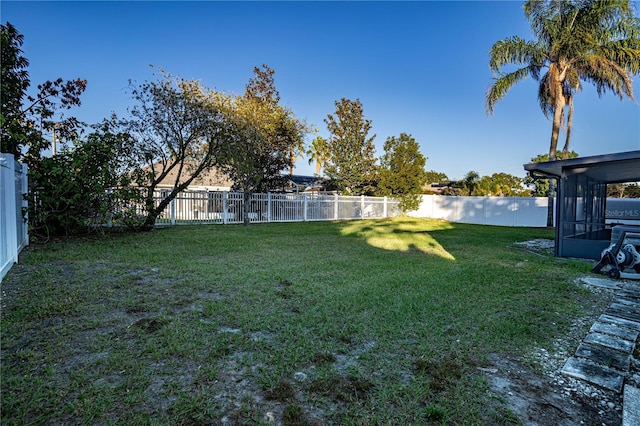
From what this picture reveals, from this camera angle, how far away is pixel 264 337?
8.98 feet

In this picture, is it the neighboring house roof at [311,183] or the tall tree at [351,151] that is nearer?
the tall tree at [351,151]

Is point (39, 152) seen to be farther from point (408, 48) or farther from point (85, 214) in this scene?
point (408, 48)

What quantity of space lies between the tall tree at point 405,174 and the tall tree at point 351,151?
2.33 meters

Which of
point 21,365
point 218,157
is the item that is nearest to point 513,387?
point 21,365

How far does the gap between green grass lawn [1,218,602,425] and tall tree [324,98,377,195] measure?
18.0 meters

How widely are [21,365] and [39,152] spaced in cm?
835

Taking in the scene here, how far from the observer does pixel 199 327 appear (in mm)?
2879

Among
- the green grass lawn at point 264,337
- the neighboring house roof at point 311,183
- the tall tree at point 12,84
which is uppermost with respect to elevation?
the tall tree at point 12,84

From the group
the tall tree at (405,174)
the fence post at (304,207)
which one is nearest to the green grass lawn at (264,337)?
the fence post at (304,207)

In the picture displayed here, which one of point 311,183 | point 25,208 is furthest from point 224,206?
point 311,183

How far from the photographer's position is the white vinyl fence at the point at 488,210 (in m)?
16.9

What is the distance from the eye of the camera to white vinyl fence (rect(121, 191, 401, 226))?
12000mm

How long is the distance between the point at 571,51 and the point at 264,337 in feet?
51.6

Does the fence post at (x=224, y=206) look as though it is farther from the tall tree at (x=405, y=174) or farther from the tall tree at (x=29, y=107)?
the tall tree at (x=405, y=174)
